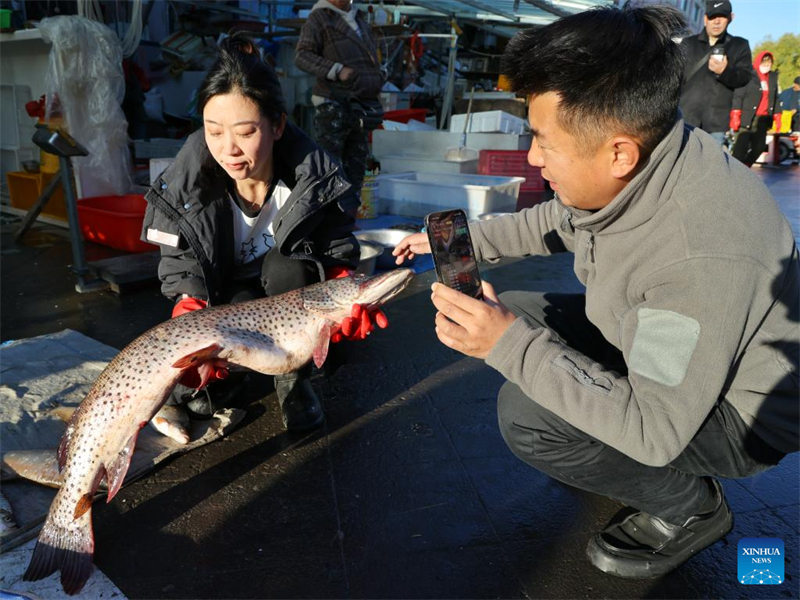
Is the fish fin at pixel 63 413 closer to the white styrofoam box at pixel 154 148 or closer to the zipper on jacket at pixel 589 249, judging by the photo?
the zipper on jacket at pixel 589 249

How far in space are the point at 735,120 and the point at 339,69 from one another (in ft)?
15.4

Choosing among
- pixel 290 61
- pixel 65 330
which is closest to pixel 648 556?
pixel 65 330

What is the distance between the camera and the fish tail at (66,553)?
Answer: 70.1 inches

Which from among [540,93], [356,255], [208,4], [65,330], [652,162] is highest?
[208,4]

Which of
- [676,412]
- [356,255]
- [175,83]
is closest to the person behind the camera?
[676,412]

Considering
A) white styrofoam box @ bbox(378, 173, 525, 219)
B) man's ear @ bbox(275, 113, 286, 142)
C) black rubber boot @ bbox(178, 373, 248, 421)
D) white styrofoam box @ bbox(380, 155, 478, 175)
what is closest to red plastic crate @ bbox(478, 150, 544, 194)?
white styrofoam box @ bbox(380, 155, 478, 175)

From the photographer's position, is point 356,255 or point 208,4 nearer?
point 356,255

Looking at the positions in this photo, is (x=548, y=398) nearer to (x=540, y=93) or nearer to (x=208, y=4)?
(x=540, y=93)

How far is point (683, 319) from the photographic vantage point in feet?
4.76

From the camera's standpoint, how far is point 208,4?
35.8 feet

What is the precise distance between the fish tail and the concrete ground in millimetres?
124

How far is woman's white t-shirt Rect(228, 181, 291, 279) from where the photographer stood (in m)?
2.89

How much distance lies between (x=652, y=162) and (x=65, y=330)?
347 cm

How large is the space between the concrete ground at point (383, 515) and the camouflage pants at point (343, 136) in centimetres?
311
